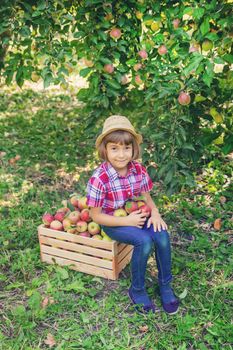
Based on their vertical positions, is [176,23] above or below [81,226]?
above

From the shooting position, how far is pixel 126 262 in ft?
9.50

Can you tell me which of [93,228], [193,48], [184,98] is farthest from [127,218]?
[193,48]

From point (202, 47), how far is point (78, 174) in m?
1.77

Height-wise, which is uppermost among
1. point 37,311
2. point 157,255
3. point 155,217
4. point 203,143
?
point 203,143

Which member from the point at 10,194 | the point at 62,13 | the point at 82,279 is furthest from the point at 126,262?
the point at 62,13

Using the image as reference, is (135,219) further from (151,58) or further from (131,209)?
(151,58)

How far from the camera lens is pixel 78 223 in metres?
2.82

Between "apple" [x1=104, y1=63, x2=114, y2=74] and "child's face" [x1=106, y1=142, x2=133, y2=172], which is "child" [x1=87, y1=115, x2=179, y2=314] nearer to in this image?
"child's face" [x1=106, y1=142, x2=133, y2=172]

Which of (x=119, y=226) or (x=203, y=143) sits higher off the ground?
(x=203, y=143)

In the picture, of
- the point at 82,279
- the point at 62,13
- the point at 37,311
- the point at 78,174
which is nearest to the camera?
the point at 37,311

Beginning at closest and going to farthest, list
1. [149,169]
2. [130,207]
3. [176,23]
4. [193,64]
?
[193,64]
[130,207]
[176,23]
[149,169]

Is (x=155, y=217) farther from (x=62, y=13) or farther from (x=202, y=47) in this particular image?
(x=62, y=13)

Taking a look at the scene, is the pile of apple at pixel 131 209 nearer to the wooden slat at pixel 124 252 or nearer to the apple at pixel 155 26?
the wooden slat at pixel 124 252

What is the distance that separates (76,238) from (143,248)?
474 mm
